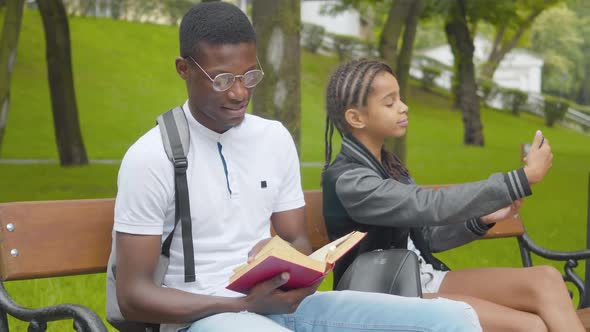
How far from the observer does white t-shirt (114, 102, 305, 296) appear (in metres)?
2.98

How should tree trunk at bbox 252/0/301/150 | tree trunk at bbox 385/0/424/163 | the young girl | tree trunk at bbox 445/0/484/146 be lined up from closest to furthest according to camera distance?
the young girl, tree trunk at bbox 252/0/301/150, tree trunk at bbox 385/0/424/163, tree trunk at bbox 445/0/484/146

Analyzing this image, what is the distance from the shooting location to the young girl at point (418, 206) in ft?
11.5

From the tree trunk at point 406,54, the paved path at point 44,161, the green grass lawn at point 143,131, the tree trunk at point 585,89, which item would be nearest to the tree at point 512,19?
the green grass lawn at point 143,131

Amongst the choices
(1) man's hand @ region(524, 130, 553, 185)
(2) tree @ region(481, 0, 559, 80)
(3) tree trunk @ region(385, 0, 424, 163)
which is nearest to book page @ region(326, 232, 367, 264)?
(1) man's hand @ region(524, 130, 553, 185)

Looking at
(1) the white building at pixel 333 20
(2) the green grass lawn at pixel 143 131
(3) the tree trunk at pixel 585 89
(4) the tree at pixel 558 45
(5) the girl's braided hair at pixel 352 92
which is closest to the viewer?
(5) the girl's braided hair at pixel 352 92

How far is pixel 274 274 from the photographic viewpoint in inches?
111

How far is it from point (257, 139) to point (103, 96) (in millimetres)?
29368

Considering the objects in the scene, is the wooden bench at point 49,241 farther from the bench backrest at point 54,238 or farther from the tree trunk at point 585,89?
the tree trunk at point 585,89

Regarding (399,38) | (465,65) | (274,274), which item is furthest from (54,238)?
(465,65)

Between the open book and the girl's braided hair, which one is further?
the girl's braided hair

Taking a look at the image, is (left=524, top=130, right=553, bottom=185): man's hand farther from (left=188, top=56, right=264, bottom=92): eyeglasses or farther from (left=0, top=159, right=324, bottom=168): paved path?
(left=0, top=159, right=324, bottom=168): paved path

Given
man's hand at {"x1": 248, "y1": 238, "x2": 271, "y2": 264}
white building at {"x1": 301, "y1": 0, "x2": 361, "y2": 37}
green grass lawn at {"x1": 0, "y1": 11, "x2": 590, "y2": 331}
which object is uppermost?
man's hand at {"x1": 248, "y1": 238, "x2": 271, "y2": 264}

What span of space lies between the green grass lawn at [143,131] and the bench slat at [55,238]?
232cm

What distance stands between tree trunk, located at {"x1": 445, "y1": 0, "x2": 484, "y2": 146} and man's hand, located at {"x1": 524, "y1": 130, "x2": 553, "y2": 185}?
18518mm
